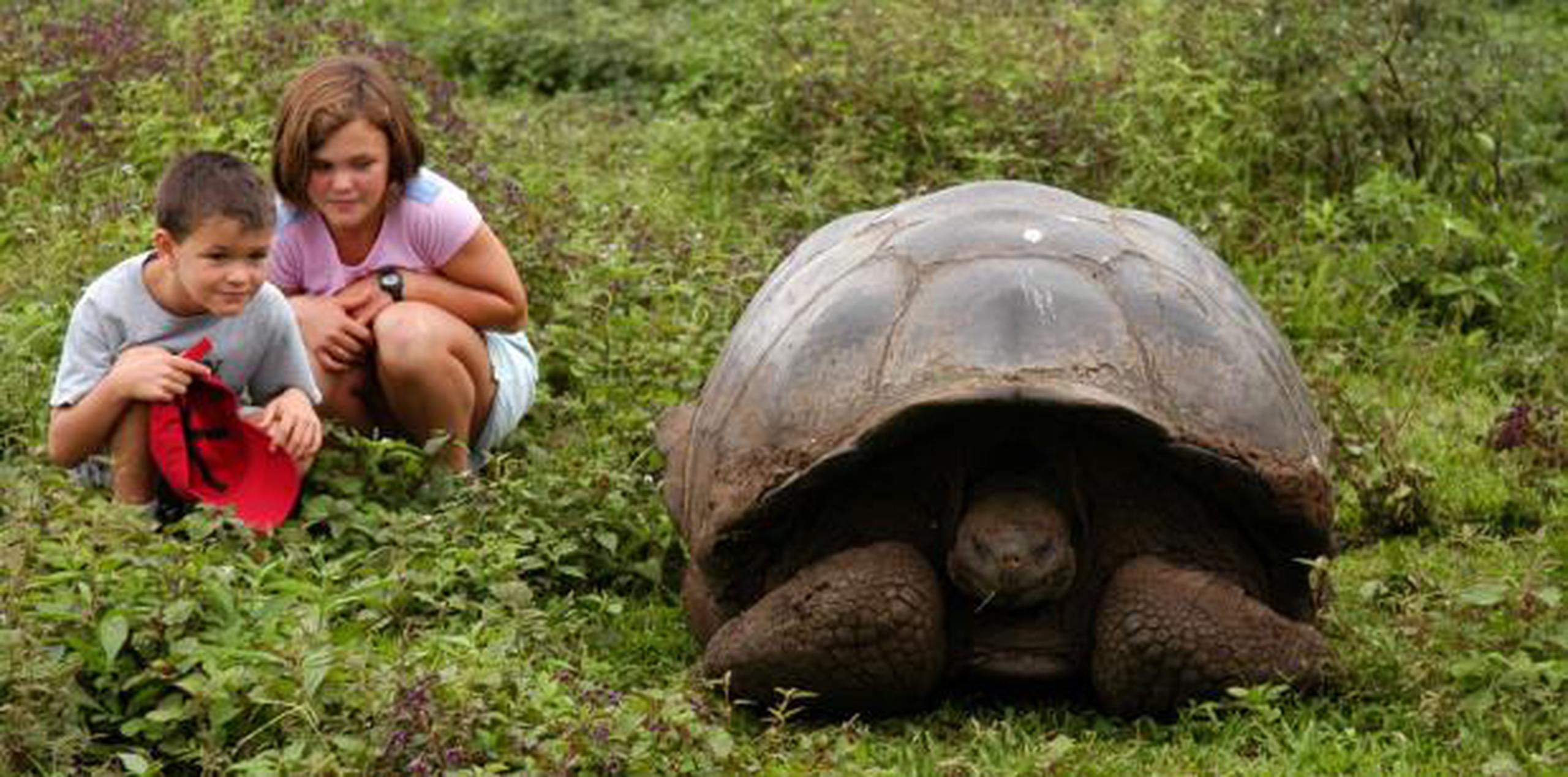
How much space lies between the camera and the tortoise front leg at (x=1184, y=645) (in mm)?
3840

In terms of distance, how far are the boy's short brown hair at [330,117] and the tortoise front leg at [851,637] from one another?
132cm

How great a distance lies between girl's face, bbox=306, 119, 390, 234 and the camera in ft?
15.4

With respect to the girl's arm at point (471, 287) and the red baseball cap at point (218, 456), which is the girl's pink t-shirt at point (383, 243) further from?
the red baseball cap at point (218, 456)

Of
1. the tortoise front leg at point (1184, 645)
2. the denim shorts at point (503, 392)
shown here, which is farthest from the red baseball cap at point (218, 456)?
the tortoise front leg at point (1184, 645)

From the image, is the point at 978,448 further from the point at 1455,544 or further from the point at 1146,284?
the point at 1455,544

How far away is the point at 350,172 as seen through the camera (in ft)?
15.5

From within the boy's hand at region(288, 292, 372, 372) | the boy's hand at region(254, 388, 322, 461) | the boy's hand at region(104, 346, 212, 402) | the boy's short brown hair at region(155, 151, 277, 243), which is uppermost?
the boy's short brown hair at region(155, 151, 277, 243)

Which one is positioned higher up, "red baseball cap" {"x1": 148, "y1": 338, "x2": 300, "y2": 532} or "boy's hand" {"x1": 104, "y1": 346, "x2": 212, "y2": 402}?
"boy's hand" {"x1": 104, "y1": 346, "x2": 212, "y2": 402}

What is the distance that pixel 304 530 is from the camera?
4.31 metres

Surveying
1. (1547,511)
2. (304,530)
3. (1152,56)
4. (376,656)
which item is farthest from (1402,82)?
(376,656)

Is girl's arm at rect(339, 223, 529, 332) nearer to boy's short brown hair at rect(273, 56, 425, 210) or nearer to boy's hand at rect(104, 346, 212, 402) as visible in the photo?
boy's short brown hair at rect(273, 56, 425, 210)

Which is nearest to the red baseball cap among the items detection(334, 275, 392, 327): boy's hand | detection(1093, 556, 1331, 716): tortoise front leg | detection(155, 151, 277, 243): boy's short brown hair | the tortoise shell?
detection(155, 151, 277, 243): boy's short brown hair

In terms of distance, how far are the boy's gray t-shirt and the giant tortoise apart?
873 millimetres

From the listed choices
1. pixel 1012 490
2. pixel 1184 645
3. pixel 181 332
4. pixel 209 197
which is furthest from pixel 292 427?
pixel 1184 645
